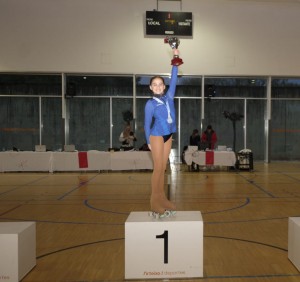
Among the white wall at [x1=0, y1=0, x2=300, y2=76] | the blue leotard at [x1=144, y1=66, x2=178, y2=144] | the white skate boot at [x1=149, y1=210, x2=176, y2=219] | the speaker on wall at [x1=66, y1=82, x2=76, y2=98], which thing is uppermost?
the white wall at [x1=0, y1=0, x2=300, y2=76]

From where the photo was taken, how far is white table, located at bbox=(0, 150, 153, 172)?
41.2 feet

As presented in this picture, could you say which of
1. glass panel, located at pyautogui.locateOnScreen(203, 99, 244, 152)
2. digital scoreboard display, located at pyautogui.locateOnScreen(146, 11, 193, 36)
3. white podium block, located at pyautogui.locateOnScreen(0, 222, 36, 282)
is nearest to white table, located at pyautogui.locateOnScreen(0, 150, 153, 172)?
digital scoreboard display, located at pyautogui.locateOnScreen(146, 11, 193, 36)

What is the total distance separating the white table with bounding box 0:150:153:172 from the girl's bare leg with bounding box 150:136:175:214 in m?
8.70

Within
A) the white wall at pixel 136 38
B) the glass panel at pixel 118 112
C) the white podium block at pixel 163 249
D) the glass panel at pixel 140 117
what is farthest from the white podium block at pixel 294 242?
the glass panel at pixel 118 112

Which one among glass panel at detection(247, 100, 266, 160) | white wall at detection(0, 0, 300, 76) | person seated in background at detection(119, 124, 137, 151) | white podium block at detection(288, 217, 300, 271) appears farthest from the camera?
glass panel at detection(247, 100, 266, 160)

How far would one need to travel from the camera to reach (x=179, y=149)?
Answer: 17281 mm

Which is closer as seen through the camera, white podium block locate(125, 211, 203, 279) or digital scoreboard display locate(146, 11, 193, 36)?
white podium block locate(125, 211, 203, 279)

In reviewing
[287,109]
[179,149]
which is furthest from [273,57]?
[179,149]

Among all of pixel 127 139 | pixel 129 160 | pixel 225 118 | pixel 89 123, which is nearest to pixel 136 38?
pixel 89 123

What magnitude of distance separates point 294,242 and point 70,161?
9.77m

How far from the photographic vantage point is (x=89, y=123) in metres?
17.4

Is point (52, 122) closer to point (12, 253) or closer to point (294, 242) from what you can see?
point (12, 253)

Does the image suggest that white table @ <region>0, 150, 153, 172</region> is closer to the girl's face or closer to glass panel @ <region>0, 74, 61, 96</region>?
glass panel @ <region>0, 74, 61, 96</region>

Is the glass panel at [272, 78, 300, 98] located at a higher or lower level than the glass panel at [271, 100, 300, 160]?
higher
